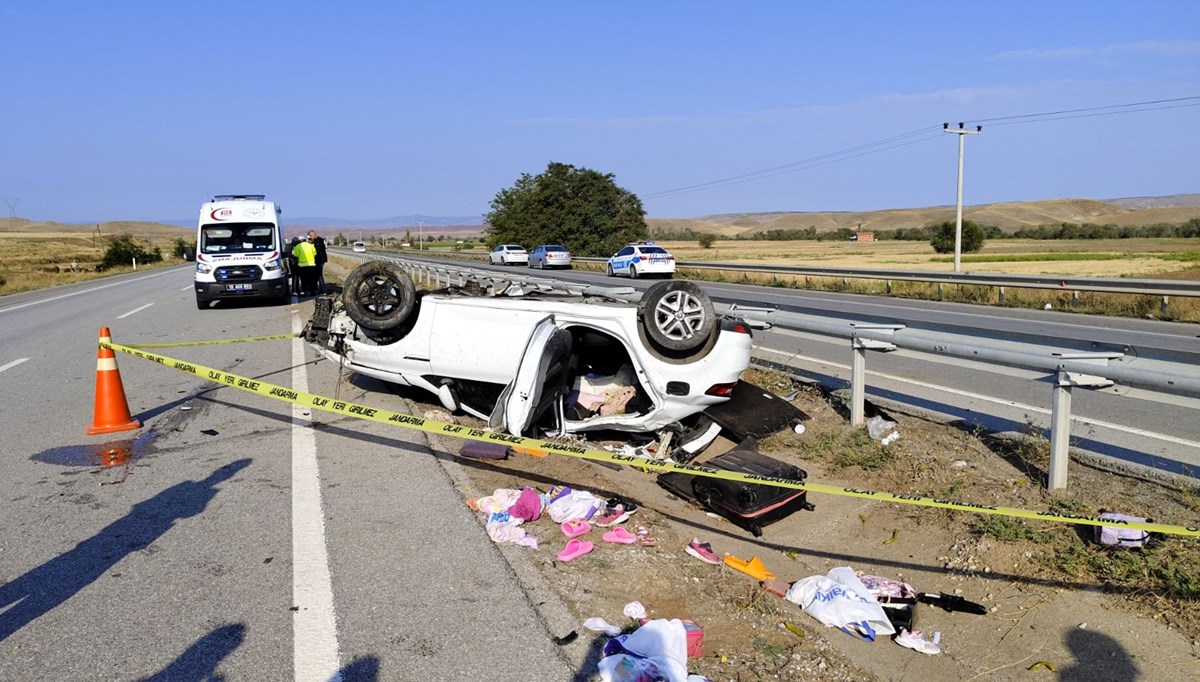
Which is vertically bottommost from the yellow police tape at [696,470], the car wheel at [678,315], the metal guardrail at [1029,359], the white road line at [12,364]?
the white road line at [12,364]

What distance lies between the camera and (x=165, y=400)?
8.55 metres

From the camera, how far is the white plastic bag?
411 centimetres

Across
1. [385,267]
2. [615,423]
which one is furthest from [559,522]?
[385,267]

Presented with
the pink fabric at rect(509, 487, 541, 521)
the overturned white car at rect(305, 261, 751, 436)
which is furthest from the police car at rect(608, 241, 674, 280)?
the pink fabric at rect(509, 487, 541, 521)

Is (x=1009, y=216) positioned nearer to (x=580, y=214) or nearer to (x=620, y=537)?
(x=580, y=214)

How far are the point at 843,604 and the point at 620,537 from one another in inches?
49.2

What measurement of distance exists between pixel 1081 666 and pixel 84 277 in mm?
46845

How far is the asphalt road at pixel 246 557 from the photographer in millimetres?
3428

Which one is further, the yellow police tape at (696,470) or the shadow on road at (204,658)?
the yellow police tape at (696,470)

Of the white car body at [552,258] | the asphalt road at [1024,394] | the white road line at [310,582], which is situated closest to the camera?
the white road line at [310,582]

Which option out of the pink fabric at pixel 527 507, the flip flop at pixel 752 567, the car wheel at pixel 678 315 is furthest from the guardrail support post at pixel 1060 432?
the pink fabric at pixel 527 507

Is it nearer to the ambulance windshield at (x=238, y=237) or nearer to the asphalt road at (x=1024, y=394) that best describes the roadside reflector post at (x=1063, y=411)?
the asphalt road at (x=1024, y=394)

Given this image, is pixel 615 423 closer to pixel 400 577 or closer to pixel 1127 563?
pixel 400 577

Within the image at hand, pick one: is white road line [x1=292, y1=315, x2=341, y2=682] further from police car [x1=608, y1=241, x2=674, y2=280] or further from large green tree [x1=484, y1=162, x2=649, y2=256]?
large green tree [x1=484, y1=162, x2=649, y2=256]
